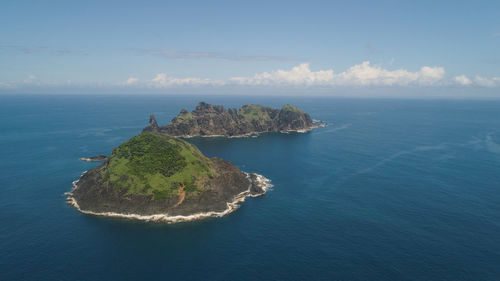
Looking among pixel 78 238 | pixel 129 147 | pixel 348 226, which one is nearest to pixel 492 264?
pixel 348 226

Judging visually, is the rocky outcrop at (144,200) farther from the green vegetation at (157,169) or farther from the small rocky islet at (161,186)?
the green vegetation at (157,169)

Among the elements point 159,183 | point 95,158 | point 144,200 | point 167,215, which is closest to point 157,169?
point 159,183

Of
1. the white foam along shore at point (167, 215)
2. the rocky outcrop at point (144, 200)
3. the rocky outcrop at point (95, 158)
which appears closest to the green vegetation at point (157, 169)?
the rocky outcrop at point (144, 200)

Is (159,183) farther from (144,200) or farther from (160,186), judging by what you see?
(144,200)

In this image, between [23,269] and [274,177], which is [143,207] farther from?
[274,177]

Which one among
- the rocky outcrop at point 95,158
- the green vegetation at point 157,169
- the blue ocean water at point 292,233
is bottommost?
the blue ocean water at point 292,233

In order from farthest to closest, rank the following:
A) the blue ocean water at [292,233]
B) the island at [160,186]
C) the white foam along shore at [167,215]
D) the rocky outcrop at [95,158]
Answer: the rocky outcrop at [95,158]
the island at [160,186]
the white foam along shore at [167,215]
the blue ocean water at [292,233]

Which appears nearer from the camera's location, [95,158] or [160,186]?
[160,186]

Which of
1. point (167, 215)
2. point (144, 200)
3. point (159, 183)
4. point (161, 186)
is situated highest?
point (159, 183)
